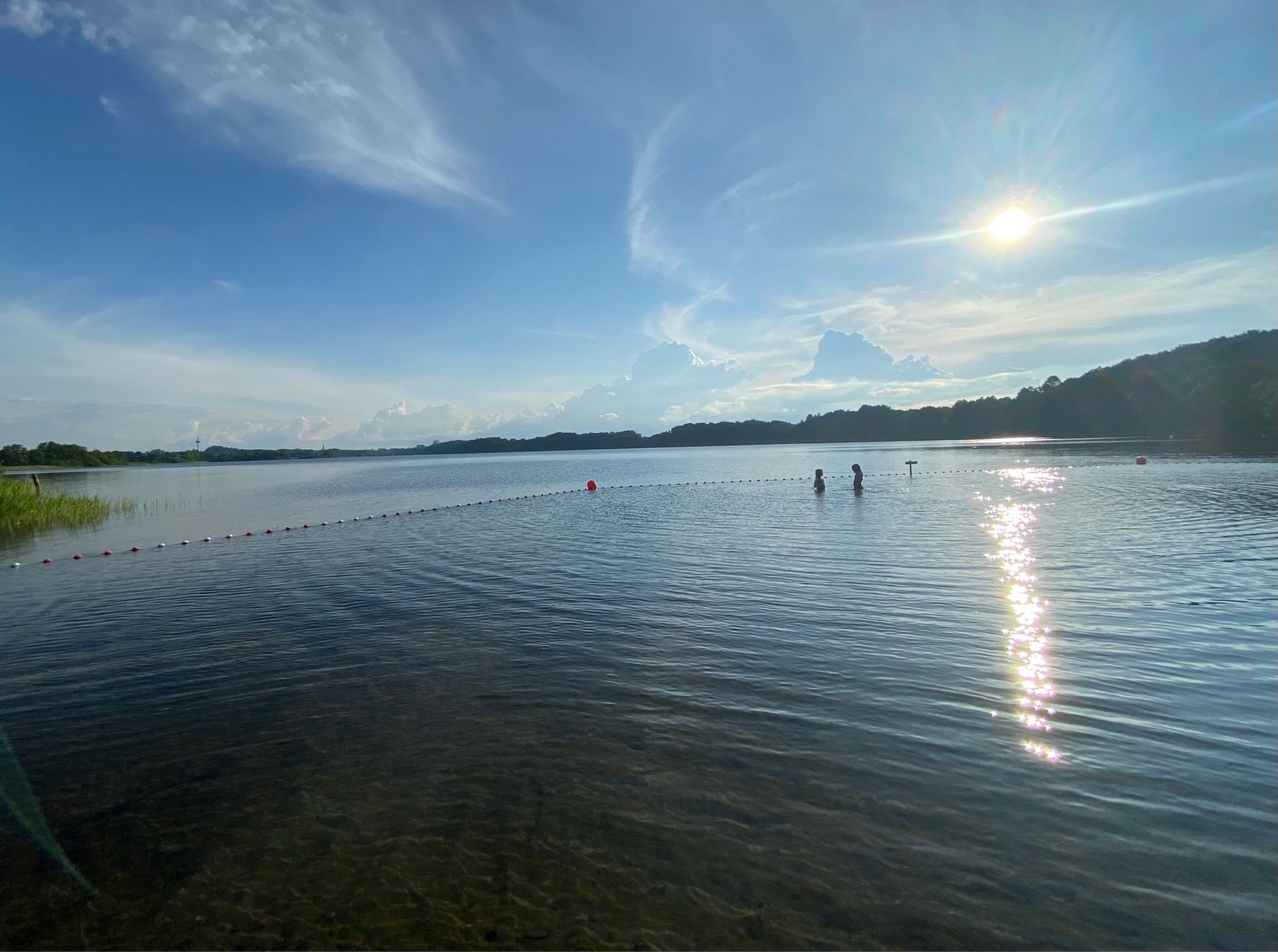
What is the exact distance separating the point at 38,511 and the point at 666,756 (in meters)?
40.7

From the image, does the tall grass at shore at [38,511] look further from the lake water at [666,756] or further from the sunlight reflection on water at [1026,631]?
the sunlight reflection on water at [1026,631]

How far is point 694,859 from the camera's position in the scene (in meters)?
5.33

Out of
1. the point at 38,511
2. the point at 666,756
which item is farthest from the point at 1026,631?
the point at 38,511

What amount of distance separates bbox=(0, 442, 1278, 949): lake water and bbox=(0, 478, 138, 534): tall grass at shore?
20.3 metres

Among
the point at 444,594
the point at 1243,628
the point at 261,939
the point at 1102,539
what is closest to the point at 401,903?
the point at 261,939

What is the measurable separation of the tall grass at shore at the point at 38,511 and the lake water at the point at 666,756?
20.3 meters

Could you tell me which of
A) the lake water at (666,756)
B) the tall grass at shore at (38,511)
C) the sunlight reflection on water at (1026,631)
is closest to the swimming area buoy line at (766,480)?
the tall grass at shore at (38,511)

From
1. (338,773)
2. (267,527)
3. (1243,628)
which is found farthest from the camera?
(267,527)

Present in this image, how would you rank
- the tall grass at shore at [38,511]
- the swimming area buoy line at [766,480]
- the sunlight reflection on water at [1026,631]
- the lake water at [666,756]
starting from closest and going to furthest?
the lake water at [666,756]
the sunlight reflection on water at [1026,631]
the tall grass at shore at [38,511]
the swimming area buoy line at [766,480]

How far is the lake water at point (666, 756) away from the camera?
481 cm

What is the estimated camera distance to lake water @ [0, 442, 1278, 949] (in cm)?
481

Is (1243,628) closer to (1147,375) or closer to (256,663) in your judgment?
(256,663)

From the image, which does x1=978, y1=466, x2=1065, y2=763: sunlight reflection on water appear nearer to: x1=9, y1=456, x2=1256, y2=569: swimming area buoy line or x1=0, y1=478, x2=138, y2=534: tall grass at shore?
x1=9, y1=456, x2=1256, y2=569: swimming area buoy line

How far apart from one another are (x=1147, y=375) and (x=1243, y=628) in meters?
159
